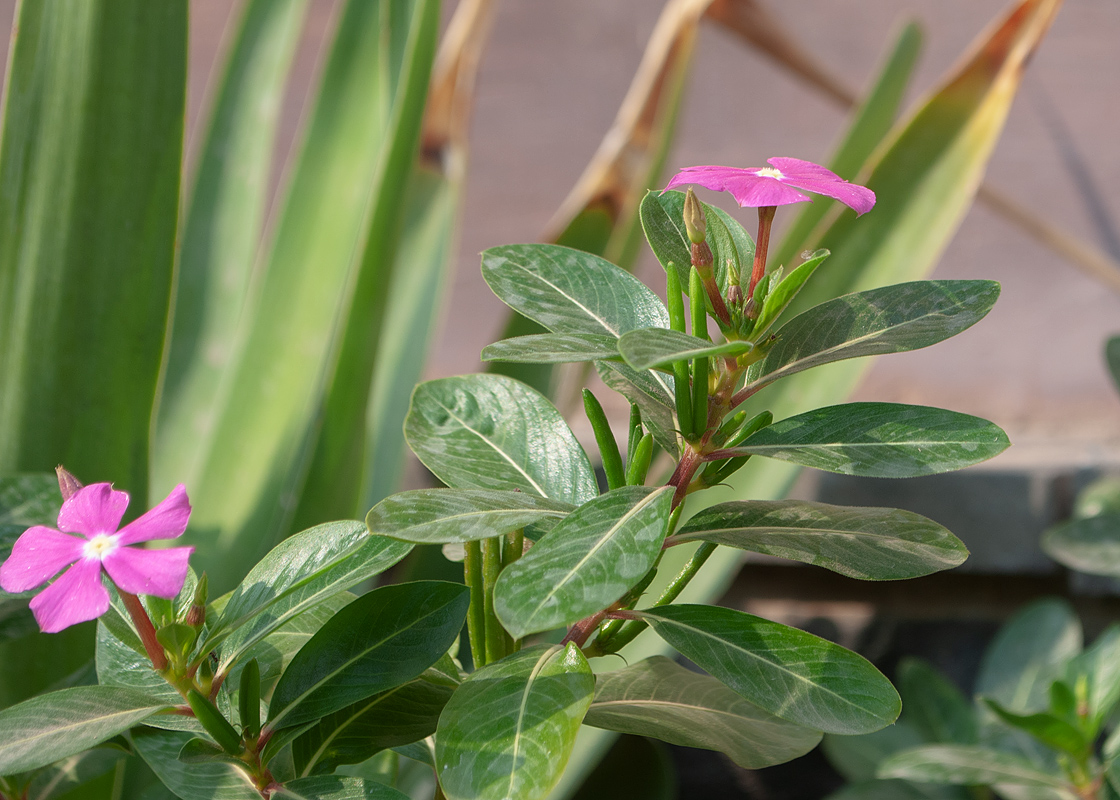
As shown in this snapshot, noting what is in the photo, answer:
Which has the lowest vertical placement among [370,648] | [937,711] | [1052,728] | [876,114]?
[937,711]

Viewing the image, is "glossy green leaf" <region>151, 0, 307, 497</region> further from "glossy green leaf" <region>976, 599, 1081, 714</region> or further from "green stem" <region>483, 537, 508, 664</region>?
"glossy green leaf" <region>976, 599, 1081, 714</region>

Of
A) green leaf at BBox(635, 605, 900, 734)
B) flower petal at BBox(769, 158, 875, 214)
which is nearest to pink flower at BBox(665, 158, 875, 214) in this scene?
flower petal at BBox(769, 158, 875, 214)

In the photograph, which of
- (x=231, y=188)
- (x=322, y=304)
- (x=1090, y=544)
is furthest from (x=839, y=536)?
(x=231, y=188)

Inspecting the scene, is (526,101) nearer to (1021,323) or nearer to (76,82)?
(1021,323)

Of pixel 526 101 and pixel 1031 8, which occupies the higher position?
pixel 526 101

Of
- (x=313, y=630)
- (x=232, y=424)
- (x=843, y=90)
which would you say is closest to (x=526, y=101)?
(x=843, y=90)

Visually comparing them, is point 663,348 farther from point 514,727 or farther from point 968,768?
point 968,768

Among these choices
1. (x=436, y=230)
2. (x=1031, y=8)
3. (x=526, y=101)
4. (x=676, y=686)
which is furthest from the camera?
(x=526, y=101)
